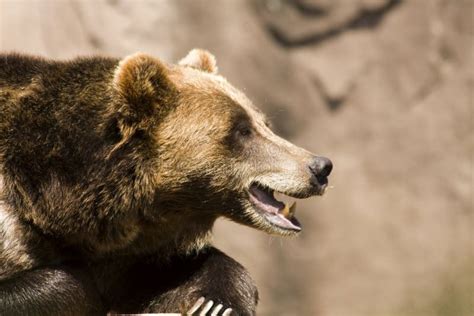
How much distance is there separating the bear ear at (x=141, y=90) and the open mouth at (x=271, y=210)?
0.83 metres

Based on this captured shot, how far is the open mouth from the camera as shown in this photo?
617 centimetres

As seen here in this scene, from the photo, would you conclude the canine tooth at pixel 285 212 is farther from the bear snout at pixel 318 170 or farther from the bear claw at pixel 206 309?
the bear claw at pixel 206 309

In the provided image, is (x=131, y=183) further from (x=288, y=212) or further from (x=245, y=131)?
(x=288, y=212)

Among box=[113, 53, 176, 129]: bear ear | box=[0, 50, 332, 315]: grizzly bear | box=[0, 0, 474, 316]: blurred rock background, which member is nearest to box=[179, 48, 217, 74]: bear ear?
box=[0, 50, 332, 315]: grizzly bear

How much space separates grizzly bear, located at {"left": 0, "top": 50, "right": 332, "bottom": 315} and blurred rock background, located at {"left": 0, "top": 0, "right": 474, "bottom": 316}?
6269mm

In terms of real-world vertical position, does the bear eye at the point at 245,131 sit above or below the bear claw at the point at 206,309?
above

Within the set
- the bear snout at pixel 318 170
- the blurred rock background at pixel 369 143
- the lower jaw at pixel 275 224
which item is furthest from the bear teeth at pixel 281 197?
the blurred rock background at pixel 369 143

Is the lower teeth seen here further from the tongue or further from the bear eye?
the bear eye

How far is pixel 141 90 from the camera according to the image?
19.6ft

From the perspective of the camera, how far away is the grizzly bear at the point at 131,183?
5.86m

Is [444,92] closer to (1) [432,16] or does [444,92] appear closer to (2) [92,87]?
(1) [432,16]

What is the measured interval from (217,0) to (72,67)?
6.23 m

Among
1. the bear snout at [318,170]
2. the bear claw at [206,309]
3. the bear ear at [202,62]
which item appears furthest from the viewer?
the bear ear at [202,62]

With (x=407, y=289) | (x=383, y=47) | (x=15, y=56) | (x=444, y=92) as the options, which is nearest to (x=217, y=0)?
(x=383, y=47)
